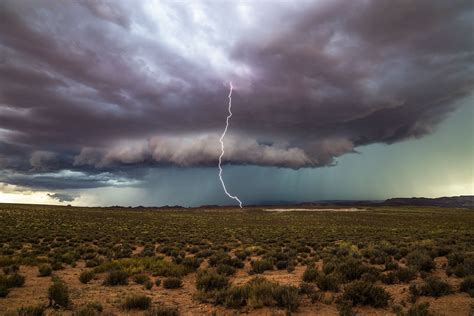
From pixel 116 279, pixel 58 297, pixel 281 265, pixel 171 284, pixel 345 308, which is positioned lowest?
pixel 281 265

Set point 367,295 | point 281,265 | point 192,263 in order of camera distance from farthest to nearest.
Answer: point 192,263, point 281,265, point 367,295

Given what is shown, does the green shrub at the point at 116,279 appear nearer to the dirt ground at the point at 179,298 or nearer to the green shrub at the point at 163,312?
the dirt ground at the point at 179,298

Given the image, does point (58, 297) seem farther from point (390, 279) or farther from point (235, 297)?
point (390, 279)

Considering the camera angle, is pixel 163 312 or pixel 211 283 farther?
pixel 211 283

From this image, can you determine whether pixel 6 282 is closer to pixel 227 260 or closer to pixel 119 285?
pixel 119 285

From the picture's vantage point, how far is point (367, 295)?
8.66 m

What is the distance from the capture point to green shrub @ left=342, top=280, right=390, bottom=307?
8484 mm

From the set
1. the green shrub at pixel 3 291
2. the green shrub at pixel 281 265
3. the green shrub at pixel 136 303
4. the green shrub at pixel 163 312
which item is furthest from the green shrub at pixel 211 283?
the green shrub at pixel 3 291

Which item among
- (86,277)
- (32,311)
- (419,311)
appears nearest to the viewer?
(419,311)

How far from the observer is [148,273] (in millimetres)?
13875

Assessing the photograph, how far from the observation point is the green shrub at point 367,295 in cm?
848

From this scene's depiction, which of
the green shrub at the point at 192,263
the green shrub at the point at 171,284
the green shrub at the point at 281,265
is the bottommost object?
the green shrub at the point at 281,265

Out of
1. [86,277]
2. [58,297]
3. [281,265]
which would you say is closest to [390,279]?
[281,265]

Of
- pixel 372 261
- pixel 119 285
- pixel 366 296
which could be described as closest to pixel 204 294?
pixel 119 285
